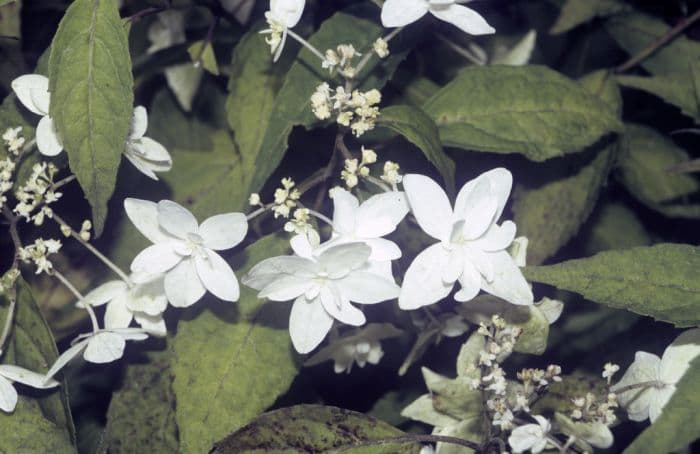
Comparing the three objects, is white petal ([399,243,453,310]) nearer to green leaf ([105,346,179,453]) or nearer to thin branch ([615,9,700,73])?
green leaf ([105,346,179,453])

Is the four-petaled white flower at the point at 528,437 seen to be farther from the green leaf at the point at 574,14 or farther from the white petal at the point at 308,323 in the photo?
the green leaf at the point at 574,14

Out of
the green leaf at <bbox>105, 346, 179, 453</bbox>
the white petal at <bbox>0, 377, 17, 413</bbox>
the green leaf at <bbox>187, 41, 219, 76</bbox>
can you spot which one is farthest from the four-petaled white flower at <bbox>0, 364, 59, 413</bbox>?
the green leaf at <bbox>187, 41, 219, 76</bbox>

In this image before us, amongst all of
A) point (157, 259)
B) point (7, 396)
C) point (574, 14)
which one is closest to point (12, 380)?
point (7, 396)

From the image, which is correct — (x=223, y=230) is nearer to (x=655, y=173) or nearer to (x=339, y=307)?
(x=339, y=307)

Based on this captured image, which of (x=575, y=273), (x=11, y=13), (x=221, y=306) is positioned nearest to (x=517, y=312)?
(x=575, y=273)

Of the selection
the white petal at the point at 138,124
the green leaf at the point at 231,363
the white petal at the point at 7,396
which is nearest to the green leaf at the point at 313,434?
the green leaf at the point at 231,363

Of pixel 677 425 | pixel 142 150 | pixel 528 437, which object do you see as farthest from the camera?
pixel 142 150
